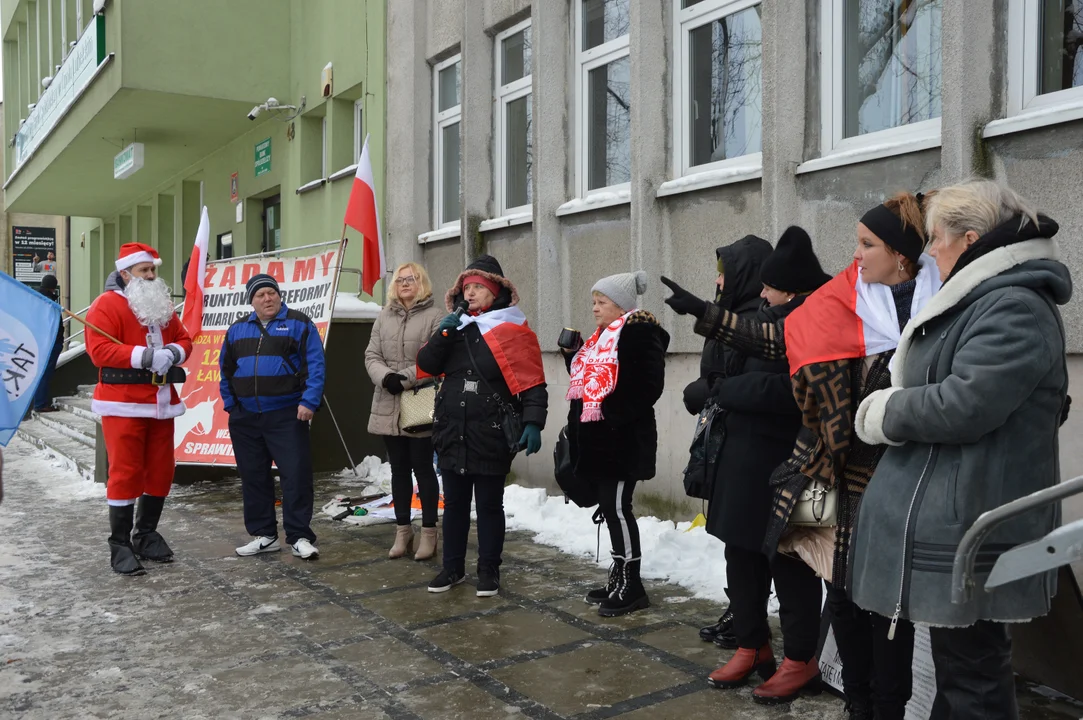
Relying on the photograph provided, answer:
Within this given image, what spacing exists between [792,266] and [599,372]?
1.32m

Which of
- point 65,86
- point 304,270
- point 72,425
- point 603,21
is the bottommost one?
point 72,425

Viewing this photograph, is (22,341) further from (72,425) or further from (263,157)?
(263,157)

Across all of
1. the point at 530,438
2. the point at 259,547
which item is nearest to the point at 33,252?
the point at 259,547

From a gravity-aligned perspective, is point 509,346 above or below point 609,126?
below

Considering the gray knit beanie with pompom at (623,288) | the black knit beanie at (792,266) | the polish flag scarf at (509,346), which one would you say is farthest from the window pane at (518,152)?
the black knit beanie at (792,266)

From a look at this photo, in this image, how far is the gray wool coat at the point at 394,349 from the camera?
6254 millimetres

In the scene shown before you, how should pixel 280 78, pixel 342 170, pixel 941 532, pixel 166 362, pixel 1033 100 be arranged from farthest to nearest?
pixel 280 78, pixel 342 170, pixel 166 362, pixel 1033 100, pixel 941 532

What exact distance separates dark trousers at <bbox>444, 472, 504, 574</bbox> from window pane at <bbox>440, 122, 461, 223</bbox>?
6.09 m

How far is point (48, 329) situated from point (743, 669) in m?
4.30

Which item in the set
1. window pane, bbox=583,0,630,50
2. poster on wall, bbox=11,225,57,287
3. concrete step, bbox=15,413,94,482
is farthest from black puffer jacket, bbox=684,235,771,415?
poster on wall, bbox=11,225,57,287

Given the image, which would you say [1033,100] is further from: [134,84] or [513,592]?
[134,84]

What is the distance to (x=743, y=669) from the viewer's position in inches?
151

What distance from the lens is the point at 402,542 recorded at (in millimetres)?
6367

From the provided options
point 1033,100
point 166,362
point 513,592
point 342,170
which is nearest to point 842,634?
point 513,592
